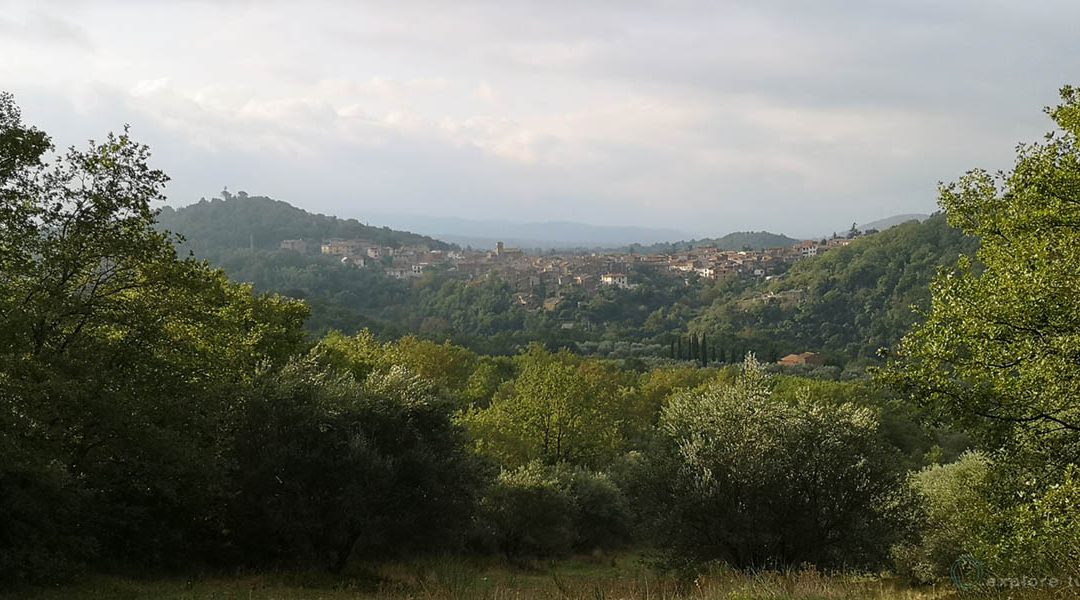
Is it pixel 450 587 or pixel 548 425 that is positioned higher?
pixel 450 587

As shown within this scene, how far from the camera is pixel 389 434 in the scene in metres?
18.2

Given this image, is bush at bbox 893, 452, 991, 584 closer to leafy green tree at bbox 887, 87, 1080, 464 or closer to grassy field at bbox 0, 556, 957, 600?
grassy field at bbox 0, 556, 957, 600

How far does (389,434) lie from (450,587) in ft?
16.9

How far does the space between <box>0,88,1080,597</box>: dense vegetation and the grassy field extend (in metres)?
0.81

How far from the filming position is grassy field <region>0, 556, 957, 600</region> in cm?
1067

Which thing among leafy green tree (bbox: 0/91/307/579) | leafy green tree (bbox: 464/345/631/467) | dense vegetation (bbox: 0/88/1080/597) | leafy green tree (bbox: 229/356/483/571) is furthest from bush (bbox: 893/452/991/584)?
leafy green tree (bbox: 464/345/631/467)

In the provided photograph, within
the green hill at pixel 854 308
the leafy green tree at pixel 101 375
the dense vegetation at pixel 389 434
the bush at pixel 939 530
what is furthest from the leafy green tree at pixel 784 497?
the green hill at pixel 854 308

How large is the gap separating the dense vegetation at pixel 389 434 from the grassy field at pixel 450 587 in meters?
0.81

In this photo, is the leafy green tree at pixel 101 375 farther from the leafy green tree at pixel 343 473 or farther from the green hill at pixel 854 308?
the green hill at pixel 854 308

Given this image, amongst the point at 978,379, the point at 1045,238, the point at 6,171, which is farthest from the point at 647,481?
the point at 6,171

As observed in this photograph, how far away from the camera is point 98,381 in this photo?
48.4 ft

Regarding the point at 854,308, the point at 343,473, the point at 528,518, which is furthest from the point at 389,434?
the point at 854,308

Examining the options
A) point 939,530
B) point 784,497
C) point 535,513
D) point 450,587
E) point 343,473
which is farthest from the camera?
point 535,513

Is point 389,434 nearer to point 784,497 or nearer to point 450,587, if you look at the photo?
point 450,587
